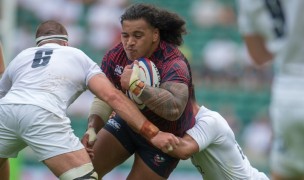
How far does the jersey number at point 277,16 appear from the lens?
3.81m

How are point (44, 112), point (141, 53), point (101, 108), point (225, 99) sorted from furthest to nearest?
point (225, 99), point (101, 108), point (141, 53), point (44, 112)

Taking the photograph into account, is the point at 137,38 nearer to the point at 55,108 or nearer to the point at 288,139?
the point at 55,108

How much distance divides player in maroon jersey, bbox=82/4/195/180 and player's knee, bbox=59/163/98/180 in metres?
0.46

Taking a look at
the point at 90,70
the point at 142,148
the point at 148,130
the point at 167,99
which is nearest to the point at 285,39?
the point at 167,99

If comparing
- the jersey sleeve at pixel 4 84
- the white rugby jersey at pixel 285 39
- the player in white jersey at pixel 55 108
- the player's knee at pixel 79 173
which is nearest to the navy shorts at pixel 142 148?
the player in white jersey at pixel 55 108

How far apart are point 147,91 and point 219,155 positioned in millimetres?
1115

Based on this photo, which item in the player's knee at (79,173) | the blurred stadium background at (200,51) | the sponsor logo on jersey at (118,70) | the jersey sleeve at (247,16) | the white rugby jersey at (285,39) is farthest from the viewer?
the blurred stadium background at (200,51)

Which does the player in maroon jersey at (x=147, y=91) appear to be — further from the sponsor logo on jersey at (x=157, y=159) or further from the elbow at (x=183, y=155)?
the elbow at (x=183, y=155)

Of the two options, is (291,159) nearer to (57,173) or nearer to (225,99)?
(57,173)

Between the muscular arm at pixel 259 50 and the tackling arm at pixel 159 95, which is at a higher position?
the muscular arm at pixel 259 50

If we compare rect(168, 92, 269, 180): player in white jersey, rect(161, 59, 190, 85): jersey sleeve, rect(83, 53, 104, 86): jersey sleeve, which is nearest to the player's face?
rect(161, 59, 190, 85): jersey sleeve

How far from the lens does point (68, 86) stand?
583 cm

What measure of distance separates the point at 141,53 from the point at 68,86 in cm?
64

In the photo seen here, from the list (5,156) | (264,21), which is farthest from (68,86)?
(264,21)
